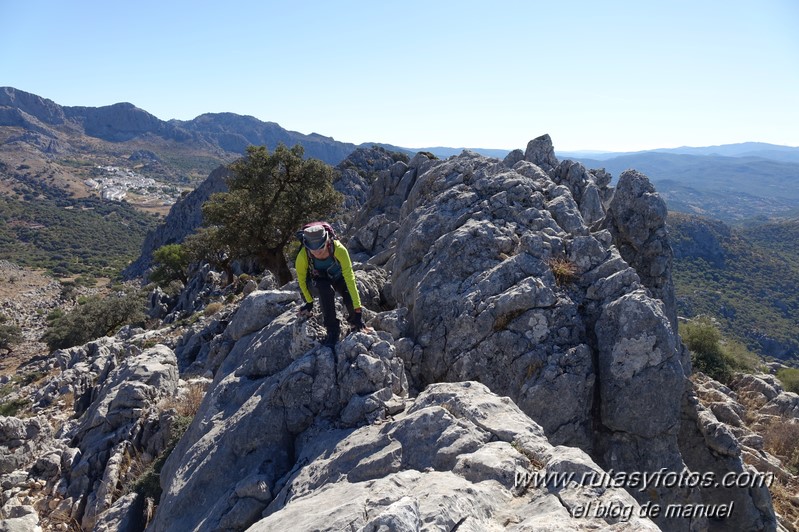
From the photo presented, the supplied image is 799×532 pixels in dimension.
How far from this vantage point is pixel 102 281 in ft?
325

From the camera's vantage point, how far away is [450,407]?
8.60 m

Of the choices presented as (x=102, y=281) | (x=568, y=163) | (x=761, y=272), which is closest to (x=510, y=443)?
(x=568, y=163)

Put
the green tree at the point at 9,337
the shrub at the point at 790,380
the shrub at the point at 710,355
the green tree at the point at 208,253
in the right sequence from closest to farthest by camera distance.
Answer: the shrub at the point at 710,355
the shrub at the point at 790,380
the green tree at the point at 208,253
the green tree at the point at 9,337

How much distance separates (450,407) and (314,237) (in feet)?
14.9

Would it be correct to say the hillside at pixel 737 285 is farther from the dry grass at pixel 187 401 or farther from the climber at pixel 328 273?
the dry grass at pixel 187 401

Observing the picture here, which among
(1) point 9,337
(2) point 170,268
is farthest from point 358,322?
(1) point 9,337

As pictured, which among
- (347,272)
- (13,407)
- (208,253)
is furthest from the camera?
(208,253)

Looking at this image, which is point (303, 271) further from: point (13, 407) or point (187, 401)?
point (13, 407)

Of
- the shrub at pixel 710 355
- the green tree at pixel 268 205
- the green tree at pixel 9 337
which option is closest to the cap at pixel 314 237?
the green tree at pixel 268 205

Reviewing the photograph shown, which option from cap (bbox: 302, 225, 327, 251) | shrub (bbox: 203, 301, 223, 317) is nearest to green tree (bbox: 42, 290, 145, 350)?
shrub (bbox: 203, 301, 223, 317)

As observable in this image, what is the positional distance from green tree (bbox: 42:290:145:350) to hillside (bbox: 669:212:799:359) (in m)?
91.5

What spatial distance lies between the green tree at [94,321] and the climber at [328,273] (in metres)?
37.8

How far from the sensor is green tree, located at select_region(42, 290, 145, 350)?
42.3m

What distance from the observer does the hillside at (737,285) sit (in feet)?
286
